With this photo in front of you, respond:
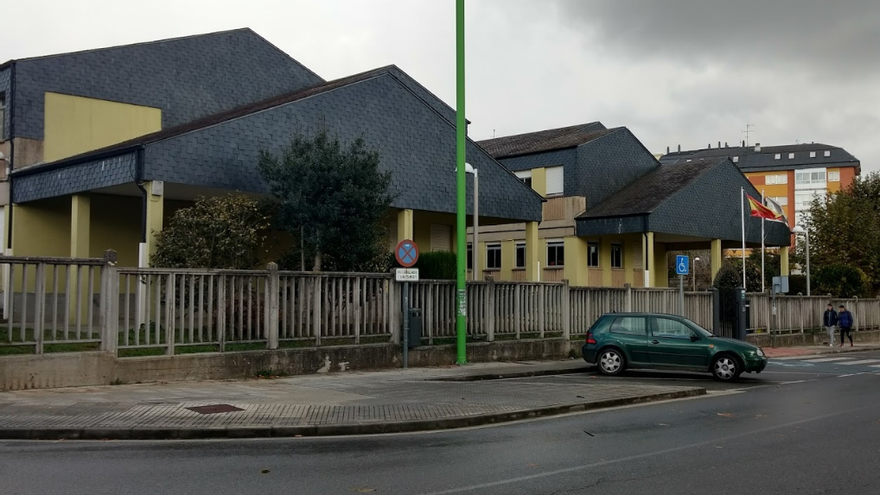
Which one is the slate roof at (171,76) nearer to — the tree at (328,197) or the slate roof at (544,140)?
the tree at (328,197)

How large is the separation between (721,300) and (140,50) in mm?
22058

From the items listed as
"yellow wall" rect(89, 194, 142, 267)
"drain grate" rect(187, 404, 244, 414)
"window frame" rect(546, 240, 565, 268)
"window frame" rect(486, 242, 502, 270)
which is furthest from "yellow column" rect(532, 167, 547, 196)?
"drain grate" rect(187, 404, 244, 414)

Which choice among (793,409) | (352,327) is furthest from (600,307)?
(793,409)

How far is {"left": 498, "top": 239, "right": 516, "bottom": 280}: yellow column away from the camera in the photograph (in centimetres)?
4469

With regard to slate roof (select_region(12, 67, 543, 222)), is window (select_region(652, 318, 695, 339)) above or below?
below

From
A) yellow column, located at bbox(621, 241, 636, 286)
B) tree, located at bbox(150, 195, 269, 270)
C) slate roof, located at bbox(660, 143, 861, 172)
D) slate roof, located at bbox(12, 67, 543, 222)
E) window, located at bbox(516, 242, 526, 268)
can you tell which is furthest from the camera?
slate roof, located at bbox(660, 143, 861, 172)

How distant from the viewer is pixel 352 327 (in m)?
18.0

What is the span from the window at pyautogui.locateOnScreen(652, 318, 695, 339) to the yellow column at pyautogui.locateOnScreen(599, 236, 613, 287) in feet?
81.1

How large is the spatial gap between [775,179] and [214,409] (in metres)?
109

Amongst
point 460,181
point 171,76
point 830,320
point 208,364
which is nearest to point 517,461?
point 208,364

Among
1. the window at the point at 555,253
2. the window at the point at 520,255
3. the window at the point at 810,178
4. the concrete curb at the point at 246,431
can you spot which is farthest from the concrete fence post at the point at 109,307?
the window at the point at 810,178

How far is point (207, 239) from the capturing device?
20.0 m

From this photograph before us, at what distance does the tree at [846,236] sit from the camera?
50.3 m

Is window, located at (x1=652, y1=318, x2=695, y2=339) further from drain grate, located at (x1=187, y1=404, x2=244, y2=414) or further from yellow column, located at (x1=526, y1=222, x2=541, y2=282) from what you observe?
yellow column, located at (x1=526, y1=222, x2=541, y2=282)
